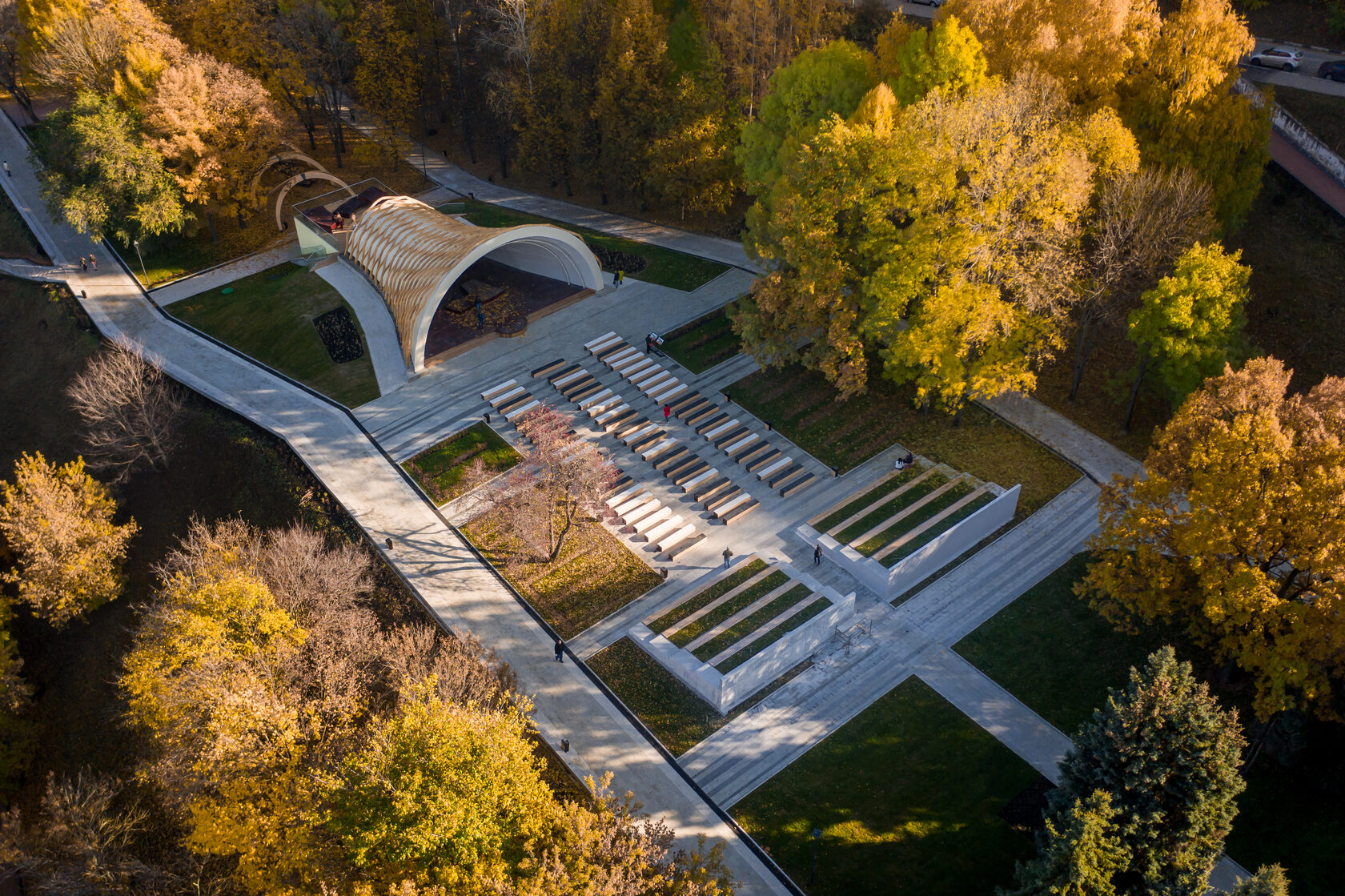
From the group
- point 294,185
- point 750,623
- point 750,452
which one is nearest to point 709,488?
point 750,452

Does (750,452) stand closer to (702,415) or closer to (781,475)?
(781,475)

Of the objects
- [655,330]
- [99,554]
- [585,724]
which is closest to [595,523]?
[585,724]

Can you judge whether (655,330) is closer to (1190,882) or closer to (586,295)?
(586,295)

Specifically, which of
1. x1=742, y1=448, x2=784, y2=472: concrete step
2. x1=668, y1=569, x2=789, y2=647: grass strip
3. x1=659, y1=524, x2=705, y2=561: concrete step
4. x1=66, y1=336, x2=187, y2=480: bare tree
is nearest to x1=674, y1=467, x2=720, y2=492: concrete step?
x1=742, y1=448, x2=784, y2=472: concrete step

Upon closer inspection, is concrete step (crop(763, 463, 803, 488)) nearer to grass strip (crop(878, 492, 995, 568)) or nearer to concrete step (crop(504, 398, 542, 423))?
grass strip (crop(878, 492, 995, 568))

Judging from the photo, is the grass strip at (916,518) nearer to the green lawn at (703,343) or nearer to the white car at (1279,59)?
the green lawn at (703,343)
